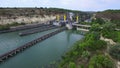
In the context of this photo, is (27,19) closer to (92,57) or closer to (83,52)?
(83,52)

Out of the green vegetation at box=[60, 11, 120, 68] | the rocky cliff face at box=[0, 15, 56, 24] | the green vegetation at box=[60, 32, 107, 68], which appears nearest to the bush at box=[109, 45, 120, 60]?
the green vegetation at box=[60, 11, 120, 68]

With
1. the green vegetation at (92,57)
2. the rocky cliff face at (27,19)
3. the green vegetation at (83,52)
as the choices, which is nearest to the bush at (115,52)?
the green vegetation at (92,57)

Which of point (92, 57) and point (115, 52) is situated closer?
point (92, 57)

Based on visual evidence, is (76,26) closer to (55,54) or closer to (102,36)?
(102,36)

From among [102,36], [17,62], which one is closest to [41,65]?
[17,62]

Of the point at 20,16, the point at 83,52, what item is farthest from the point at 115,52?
the point at 20,16

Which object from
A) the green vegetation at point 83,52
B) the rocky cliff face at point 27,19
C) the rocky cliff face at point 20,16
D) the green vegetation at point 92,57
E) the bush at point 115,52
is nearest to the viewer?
the green vegetation at point 92,57

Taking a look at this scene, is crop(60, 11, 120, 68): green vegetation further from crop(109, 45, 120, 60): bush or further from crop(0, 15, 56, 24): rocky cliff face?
crop(0, 15, 56, 24): rocky cliff face

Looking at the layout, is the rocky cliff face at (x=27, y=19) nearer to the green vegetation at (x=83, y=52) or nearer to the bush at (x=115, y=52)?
the green vegetation at (x=83, y=52)

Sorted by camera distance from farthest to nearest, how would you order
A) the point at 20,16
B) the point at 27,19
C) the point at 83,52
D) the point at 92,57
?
the point at 27,19, the point at 20,16, the point at 83,52, the point at 92,57

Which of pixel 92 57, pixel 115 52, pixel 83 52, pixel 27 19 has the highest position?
pixel 83 52

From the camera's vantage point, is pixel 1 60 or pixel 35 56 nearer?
pixel 1 60
